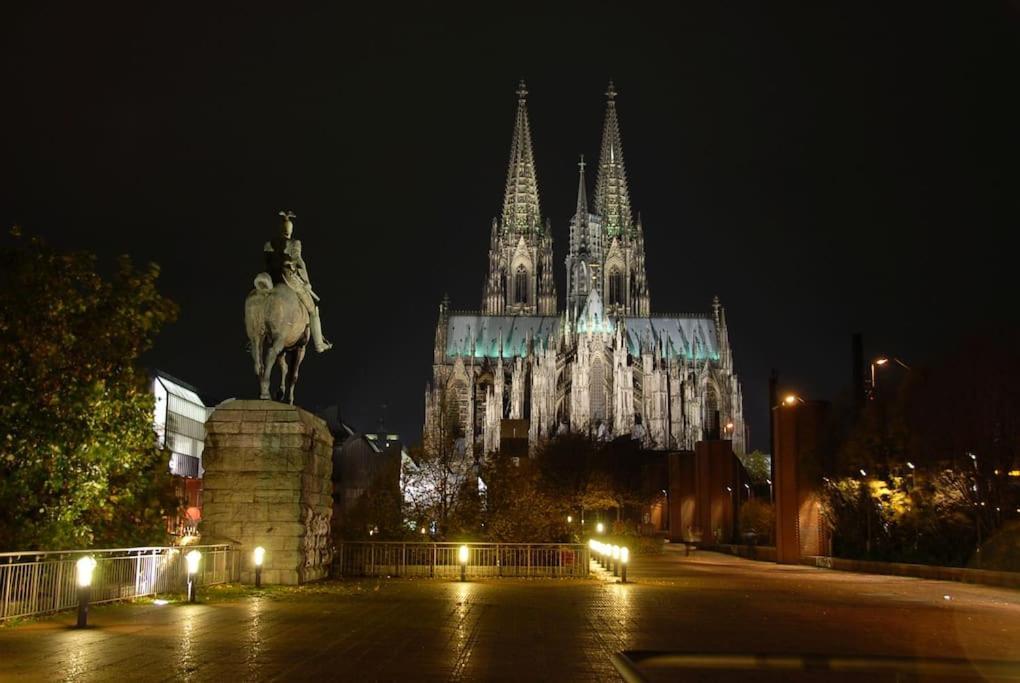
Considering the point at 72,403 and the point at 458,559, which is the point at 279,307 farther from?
the point at 458,559

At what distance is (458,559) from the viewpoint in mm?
26062

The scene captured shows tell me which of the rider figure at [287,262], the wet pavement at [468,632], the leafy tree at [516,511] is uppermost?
the rider figure at [287,262]

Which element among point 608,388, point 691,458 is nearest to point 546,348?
point 608,388

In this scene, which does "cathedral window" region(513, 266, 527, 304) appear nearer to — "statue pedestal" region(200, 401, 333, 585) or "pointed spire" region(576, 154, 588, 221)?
"pointed spire" region(576, 154, 588, 221)

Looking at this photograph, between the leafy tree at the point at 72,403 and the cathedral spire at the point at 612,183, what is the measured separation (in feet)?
→ 453

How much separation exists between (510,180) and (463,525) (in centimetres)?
12943

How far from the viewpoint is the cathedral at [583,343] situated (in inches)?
5044

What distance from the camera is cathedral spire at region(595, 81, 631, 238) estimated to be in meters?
157

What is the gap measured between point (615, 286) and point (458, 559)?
13079cm

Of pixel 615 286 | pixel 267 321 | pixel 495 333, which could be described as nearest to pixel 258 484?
pixel 267 321

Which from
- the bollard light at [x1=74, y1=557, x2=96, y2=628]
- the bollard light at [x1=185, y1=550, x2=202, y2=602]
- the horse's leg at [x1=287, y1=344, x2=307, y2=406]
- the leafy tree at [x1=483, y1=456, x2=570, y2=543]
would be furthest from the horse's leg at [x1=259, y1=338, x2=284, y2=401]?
the leafy tree at [x1=483, y1=456, x2=570, y2=543]

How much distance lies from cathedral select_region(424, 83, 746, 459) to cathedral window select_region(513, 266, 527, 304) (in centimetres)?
19

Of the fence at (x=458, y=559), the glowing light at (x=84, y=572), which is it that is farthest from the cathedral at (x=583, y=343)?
the glowing light at (x=84, y=572)

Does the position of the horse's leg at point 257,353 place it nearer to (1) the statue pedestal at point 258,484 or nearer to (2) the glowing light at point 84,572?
(1) the statue pedestal at point 258,484
